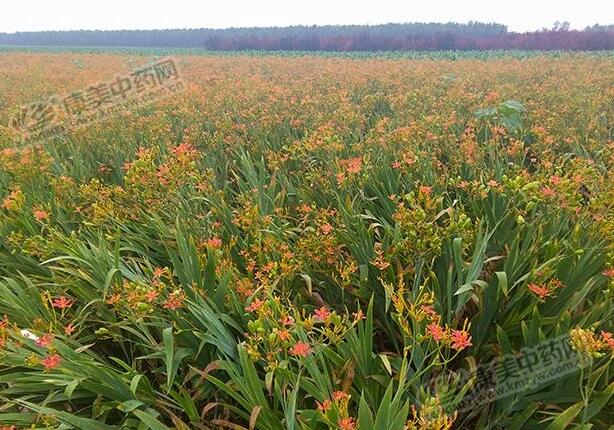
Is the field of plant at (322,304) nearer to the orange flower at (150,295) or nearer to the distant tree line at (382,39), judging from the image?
the orange flower at (150,295)

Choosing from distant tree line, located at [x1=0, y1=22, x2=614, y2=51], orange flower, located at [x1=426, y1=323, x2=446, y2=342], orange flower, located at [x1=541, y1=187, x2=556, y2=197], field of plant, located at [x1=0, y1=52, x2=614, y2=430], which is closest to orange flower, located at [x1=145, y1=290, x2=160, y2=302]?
field of plant, located at [x1=0, y1=52, x2=614, y2=430]

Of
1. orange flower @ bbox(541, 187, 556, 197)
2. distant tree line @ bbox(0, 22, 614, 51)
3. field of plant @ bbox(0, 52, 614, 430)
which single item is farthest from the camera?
distant tree line @ bbox(0, 22, 614, 51)

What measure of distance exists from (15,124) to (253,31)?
53837 mm

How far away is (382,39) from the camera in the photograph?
2816 centimetres

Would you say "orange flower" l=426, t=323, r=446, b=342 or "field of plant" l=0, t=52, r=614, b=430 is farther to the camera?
"field of plant" l=0, t=52, r=614, b=430

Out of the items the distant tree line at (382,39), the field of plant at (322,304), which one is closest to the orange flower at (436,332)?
the field of plant at (322,304)

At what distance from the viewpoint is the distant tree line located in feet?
74.1

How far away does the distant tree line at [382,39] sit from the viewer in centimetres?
2259

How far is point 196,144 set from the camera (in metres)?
4.14

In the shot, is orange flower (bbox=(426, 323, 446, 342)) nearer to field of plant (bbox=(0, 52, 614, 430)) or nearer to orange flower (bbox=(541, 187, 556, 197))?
field of plant (bbox=(0, 52, 614, 430))

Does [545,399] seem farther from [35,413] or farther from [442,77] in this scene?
[442,77]

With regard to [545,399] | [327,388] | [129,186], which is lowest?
[545,399]

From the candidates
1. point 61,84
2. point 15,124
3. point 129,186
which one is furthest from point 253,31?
point 129,186

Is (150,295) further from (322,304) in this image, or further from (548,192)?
Answer: (548,192)
